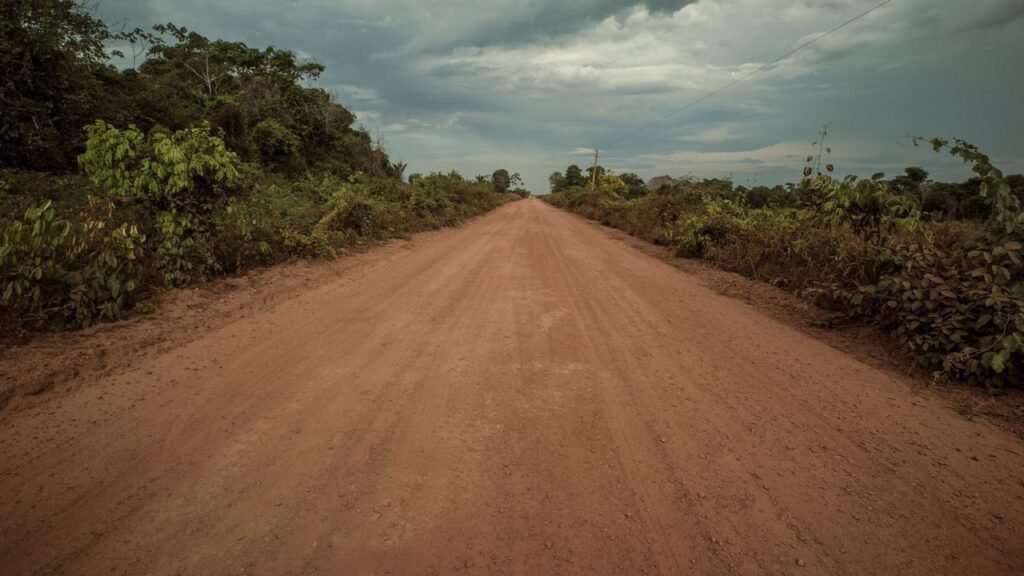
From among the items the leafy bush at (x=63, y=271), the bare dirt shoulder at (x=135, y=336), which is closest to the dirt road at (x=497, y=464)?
the bare dirt shoulder at (x=135, y=336)

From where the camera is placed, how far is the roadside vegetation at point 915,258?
363 centimetres

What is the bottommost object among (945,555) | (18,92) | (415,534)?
(945,555)

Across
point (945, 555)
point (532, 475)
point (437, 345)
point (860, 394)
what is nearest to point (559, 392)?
point (532, 475)

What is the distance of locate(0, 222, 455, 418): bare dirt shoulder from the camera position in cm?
311

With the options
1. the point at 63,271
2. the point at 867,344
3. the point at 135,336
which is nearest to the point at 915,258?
the point at 867,344

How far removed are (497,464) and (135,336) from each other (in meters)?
3.69

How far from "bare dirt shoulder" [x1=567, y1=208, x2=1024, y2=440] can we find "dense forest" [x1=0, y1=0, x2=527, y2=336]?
7.02 m

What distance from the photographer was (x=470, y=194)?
25562mm

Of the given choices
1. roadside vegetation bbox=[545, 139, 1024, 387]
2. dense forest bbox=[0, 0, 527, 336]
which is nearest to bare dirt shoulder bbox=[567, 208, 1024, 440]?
roadside vegetation bbox=[545, 139, 1024, 387]

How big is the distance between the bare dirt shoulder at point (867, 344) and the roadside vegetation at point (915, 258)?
0.12 meters

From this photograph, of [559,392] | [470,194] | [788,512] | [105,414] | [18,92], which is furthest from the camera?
[470,194]

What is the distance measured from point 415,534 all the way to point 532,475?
685mm

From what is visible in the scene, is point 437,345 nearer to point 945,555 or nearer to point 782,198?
point 945,555

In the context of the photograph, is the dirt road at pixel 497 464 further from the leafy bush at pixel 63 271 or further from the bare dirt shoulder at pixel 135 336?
the leafy bush at pixel 63 271
